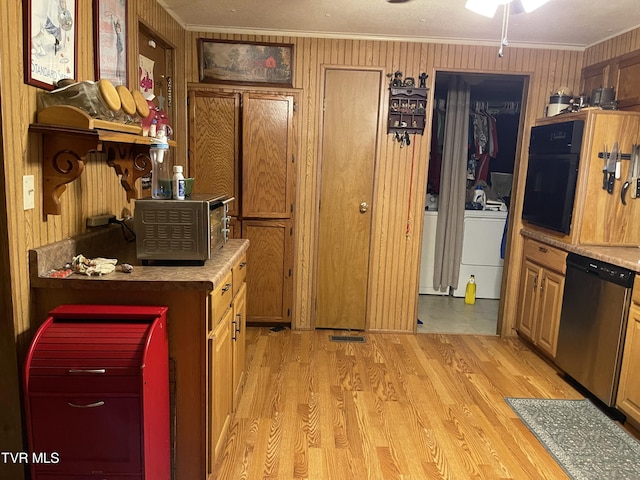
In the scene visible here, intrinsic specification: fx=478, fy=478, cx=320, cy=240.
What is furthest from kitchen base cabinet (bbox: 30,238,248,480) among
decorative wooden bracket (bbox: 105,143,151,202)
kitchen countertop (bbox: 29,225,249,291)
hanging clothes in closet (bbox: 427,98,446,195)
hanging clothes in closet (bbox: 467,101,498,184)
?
hanging clothes in closet (bbox: 467,101,498,184)

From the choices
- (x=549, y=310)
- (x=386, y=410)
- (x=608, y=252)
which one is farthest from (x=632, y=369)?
(x=386, y=410)

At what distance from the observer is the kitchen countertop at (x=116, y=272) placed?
5.85ft

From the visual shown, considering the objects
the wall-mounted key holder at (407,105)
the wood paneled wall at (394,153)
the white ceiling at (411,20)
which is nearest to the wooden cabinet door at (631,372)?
the wood paneled wall at (394,153)

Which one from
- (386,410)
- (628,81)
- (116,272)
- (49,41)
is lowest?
(386,410)

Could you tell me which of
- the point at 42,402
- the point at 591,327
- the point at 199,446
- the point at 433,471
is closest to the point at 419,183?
the point at 591,327

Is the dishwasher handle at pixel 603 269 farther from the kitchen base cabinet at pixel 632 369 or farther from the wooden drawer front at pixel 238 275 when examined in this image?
the wooden drawer front at pixel 238 275

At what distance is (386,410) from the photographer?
9.11 ft

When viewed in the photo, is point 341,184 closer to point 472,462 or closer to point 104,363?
point 472,462

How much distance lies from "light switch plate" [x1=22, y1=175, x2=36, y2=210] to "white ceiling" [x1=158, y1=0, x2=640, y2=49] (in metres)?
1.89

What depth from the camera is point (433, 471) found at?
2.23 meters

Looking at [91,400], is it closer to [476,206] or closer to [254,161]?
[254,161]

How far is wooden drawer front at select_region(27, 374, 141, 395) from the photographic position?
5.06 ft

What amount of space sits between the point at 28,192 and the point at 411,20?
2652 millimetres

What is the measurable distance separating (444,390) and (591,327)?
978 millimetres
